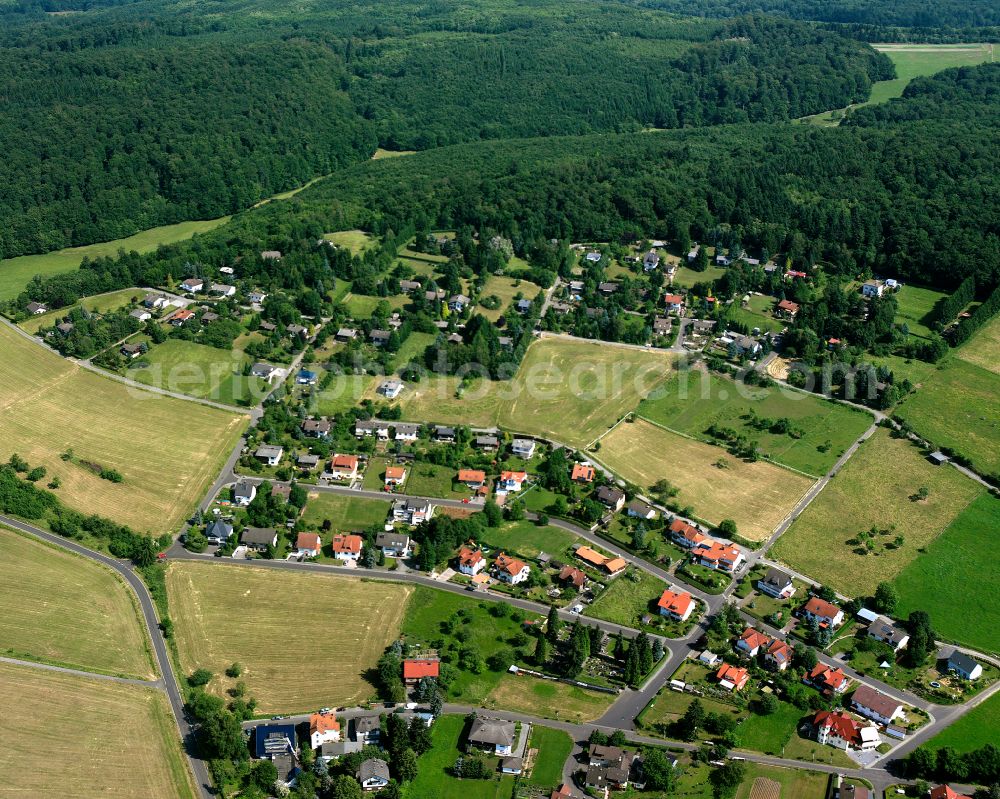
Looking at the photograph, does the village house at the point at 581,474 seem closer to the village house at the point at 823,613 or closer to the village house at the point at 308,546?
the village house at the point at 823,613

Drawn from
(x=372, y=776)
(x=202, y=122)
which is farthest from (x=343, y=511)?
(x=202, y=122)

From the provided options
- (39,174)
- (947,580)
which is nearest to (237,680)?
(947,580)

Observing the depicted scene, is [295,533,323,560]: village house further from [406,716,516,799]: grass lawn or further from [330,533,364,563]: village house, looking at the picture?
[406,716,516,799]: grass lawn

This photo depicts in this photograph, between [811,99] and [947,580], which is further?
[811,99]

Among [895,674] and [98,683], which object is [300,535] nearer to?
[98,683]

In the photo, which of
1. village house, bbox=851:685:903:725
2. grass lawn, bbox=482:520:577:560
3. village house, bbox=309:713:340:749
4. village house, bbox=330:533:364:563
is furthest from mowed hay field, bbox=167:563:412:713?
village house, bbox=851:685:903:725

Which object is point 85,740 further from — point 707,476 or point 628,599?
point 707,476
